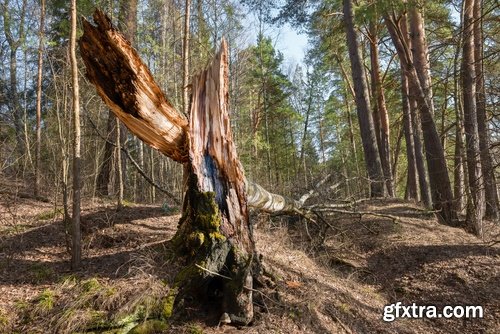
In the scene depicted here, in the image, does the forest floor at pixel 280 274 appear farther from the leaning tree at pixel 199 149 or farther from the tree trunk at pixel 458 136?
the tree trunk at pixel 458 136

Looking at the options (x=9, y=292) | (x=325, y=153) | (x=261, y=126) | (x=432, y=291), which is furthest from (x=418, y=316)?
(x=325, y=153)

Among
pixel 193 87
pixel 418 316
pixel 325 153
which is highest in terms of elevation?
pixel 325 153

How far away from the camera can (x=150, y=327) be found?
358 cm

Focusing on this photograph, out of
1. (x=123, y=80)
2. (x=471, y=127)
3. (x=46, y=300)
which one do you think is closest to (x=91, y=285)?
(x=46, y=300)

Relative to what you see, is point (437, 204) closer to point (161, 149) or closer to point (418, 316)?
point (418, 316)

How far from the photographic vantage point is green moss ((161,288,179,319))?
3.75 meters

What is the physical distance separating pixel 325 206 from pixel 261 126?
605 inches

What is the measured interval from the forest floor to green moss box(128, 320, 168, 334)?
0.30ft

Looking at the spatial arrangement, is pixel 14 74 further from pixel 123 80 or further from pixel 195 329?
pixel 195 329

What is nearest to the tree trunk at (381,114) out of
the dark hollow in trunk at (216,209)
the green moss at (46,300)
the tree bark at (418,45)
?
the tree bark at (418,45)

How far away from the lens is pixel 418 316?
5.23 meters

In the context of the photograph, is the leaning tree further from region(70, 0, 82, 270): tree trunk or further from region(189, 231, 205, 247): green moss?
region(70, 0, 82, 270): tree trunk

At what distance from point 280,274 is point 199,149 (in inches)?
92.9

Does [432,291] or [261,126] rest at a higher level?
[261,126]
